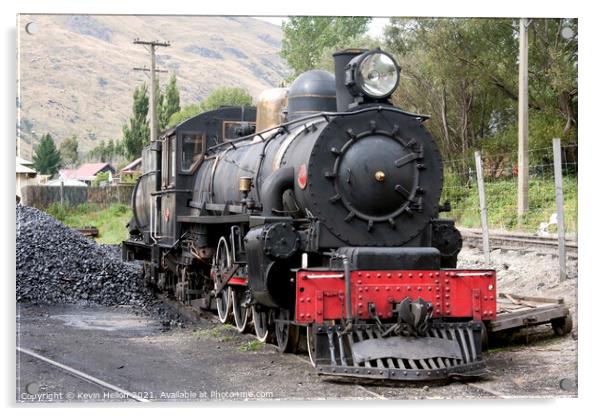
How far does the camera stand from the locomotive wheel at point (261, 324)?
428 inches

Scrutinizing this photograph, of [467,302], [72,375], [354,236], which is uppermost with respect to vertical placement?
[354,236]

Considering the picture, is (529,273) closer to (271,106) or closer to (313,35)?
(271,106)

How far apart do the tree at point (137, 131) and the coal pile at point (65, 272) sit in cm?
268

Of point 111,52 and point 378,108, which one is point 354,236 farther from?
point 111,52

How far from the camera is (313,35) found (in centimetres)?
1131

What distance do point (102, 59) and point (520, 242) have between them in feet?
20.4

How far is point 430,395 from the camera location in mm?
7898

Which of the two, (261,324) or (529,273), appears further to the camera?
(529,273)

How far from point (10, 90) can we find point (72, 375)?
9.29 feet

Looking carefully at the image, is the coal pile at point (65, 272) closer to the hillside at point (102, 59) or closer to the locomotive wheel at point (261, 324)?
the hillside at point (102, 59)

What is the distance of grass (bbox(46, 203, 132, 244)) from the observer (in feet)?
49.9

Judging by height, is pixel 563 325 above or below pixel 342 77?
below

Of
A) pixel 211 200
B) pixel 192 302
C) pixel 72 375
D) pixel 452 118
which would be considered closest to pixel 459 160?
pixel 452 118

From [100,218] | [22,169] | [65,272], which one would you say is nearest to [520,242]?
[22,169]
